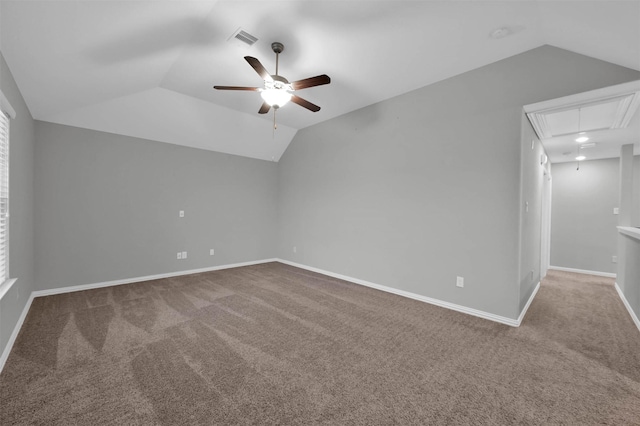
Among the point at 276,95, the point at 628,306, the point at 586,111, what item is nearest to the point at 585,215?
the point at 628,306

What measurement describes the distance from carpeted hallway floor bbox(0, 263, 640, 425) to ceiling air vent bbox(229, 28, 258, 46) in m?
2.94

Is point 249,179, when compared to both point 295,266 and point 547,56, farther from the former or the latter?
point 547,56

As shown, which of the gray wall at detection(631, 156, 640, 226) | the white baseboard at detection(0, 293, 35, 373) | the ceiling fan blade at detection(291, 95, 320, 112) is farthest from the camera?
the gray wall at detection(631, 156, 640, 226)

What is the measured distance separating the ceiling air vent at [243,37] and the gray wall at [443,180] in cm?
226

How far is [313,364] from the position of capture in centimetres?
214

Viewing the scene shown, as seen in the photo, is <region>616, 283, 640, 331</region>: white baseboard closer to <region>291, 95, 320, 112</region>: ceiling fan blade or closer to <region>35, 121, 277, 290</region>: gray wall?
<region>291, 95, 320, 112</region>: ceiling fan blade

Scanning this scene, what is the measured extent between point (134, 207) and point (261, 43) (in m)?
3.56

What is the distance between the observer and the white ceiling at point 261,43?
6.43 feet

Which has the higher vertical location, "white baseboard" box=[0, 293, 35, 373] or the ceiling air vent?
the ceiling air vent

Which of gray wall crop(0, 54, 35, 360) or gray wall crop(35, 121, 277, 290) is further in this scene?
gray wall crop(35, 121, 277, 290)

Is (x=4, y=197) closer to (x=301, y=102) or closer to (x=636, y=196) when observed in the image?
(x=301, y=102)

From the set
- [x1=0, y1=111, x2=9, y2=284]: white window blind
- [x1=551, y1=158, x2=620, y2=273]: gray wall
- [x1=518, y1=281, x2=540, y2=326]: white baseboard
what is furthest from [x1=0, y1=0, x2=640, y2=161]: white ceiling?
[x1=551, y1=158, x2=620, y2=273]: gray wall

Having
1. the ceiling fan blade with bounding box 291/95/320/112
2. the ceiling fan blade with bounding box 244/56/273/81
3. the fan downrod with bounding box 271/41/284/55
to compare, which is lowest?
the ceiling fan blade with bounding box 291/95/320/112

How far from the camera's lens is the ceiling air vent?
8.09ft
